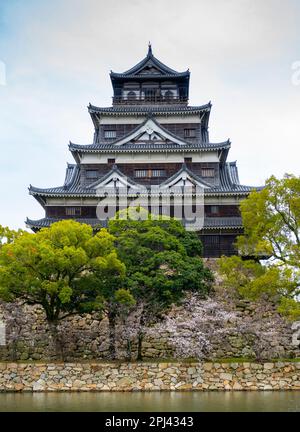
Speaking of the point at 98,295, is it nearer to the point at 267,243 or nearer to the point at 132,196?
the point at 267,243

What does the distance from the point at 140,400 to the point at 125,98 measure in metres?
23.9

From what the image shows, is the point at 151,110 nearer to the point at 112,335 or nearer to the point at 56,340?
the point at 112,335

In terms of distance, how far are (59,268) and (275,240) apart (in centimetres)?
827

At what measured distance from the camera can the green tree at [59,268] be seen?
2164 cm

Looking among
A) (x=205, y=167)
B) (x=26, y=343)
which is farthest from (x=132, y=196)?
(x=26, y=343)

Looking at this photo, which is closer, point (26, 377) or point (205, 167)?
point (26, 377)

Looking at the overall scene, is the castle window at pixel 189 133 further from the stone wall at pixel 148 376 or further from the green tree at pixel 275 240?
the stone wall at pixel 148 376

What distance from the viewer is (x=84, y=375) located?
21688 millimetres

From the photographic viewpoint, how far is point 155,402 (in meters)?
16.4

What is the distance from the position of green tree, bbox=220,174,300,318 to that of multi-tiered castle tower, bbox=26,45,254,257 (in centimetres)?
765

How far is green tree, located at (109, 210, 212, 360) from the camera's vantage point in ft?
76.2

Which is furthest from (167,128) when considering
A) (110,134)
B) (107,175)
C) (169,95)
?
(107,175)

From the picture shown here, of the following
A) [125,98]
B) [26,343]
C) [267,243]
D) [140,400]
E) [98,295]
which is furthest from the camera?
[125,98]
